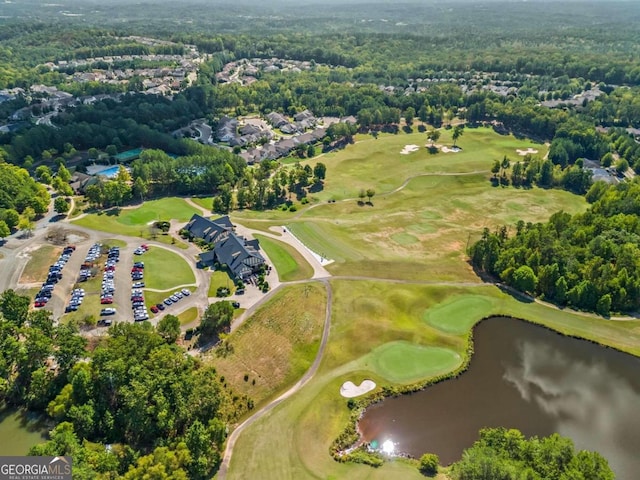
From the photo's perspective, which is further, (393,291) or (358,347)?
(393,291)

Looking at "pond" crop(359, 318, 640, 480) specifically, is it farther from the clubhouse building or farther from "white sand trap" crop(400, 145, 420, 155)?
"white sand trap" crop(400, 145, 420, 155)

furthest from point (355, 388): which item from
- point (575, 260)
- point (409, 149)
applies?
point (409, 149)

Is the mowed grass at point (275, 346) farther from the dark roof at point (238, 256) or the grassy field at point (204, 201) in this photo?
the grassy field at point (204, 201)

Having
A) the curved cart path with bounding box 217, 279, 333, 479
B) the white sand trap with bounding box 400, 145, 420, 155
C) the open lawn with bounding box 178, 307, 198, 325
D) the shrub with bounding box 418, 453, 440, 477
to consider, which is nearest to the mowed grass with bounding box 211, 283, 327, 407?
the curved cart path with bounding box 217, 279, 333, 479

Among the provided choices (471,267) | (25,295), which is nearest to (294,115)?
(471,267)

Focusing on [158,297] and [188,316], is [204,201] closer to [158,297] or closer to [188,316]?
[158,297]

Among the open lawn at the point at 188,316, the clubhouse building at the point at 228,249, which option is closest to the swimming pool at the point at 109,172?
the clubhouse building at the point at 228,249
